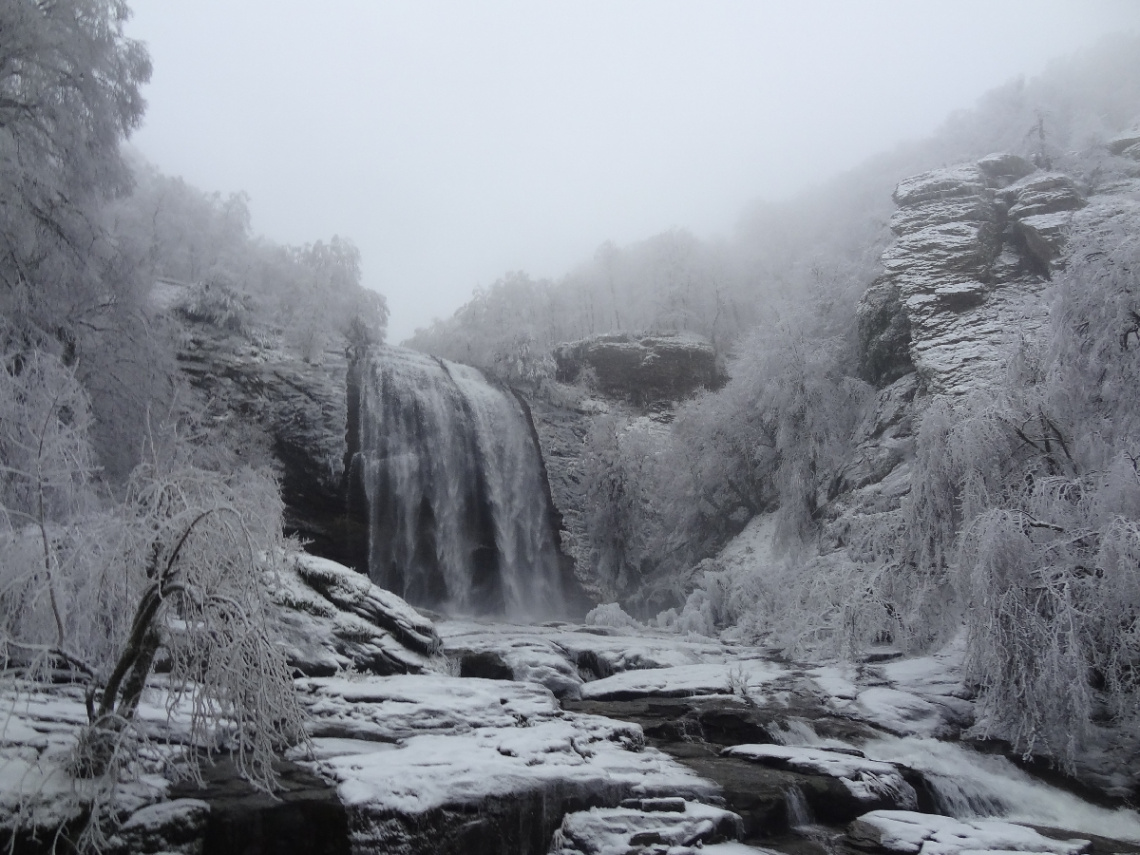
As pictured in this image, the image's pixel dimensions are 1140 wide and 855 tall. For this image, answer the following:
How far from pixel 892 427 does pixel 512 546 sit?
11725 millimetres

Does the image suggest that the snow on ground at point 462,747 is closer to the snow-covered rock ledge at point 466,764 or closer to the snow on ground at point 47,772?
the snow-covered rock ledge at point 466,764

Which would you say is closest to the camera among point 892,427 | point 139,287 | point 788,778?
point 788,778

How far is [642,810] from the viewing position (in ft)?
18.4

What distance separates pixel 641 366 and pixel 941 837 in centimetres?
2536

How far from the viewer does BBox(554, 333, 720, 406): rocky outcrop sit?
30078mm

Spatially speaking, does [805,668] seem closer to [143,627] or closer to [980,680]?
[980,680]

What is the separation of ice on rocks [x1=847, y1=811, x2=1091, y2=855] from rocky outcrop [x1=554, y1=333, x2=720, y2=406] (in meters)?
24.1

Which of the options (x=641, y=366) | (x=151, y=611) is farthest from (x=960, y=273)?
(x=151, y=611)

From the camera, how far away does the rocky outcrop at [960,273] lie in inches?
695

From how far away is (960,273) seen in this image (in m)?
19.9

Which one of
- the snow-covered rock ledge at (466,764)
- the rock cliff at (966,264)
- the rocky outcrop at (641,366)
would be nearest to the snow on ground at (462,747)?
the snow-covered rock ledge at (466,764)

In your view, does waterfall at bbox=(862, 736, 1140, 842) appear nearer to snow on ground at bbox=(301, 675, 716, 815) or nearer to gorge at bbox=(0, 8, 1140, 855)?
gorge at bbox=(0, 8, 1140, 855)

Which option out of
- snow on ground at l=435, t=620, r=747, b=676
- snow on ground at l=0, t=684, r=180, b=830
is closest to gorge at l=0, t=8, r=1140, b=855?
snow on ground at l=0, t=684, r=180, b=830

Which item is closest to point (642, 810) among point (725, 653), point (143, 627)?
point (143, 627)
